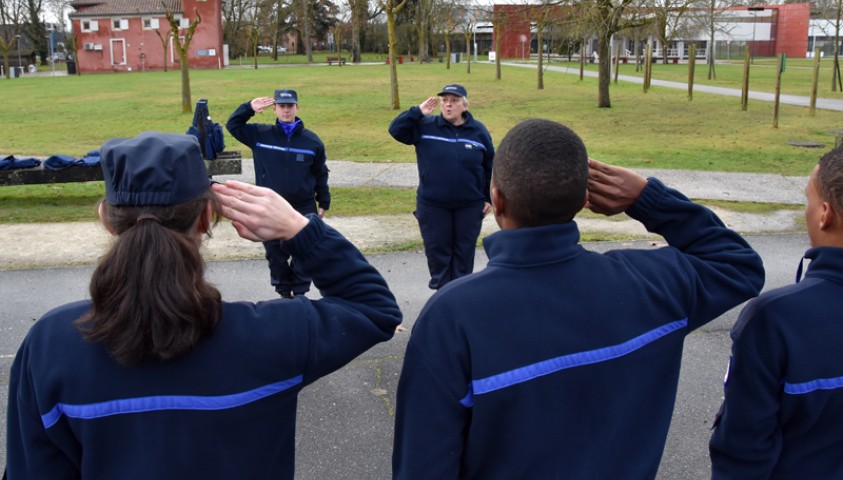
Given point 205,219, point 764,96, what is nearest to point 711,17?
point 764,96

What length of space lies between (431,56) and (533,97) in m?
58.9

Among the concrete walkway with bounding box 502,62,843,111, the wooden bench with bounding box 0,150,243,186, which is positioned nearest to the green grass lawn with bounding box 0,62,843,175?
the concrete walkway with bounding box 502,62,843,111

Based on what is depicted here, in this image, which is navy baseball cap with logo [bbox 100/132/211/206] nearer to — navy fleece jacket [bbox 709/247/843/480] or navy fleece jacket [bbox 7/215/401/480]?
navy fleece jacket [bbox 7/215/401/480]

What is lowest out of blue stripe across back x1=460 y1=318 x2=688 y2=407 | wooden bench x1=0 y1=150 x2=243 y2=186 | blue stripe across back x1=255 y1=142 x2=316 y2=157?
wooden bench x1=0 y1=150 x2=243 y2=186

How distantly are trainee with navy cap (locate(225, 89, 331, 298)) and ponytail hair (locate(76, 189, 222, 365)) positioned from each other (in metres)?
4.62

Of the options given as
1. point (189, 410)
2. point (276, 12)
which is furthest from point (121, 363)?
point (276, 12)

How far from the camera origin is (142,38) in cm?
7281

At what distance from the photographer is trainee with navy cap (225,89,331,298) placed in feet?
21.4

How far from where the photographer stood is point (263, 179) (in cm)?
660

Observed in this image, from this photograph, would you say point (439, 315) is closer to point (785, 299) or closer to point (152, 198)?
point (152, 198)

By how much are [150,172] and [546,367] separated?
106 cm

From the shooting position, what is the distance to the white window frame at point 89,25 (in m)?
73.4

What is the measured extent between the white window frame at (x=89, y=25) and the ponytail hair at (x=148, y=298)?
79.7m

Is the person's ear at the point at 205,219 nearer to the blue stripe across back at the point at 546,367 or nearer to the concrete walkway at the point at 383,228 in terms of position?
the blue stripe across back at the point at 546,367
